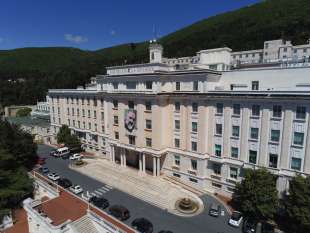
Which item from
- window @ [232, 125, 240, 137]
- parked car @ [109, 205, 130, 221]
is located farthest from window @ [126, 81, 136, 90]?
parked car @ [109, 205, 130, 221]

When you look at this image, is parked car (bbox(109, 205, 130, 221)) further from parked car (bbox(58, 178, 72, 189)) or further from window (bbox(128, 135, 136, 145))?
window (bbox(128, 135, 136, 145))

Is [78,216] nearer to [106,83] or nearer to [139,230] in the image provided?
[139,230]

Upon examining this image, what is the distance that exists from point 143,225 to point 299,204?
21.5 m

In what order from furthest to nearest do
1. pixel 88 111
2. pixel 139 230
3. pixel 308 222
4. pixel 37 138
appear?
pixel 37 138 → pixel 88 111 → pixel 139 230 → pixel 308 222

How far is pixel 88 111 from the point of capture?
63.3m

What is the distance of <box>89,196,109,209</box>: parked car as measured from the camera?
→ 3728 cm

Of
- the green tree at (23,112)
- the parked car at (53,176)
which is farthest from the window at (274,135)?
the green tree at (23,112)

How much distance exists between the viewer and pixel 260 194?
102 ft

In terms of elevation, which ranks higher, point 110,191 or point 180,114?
point 180,114

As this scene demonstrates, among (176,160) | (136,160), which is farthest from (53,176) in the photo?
(176,160)

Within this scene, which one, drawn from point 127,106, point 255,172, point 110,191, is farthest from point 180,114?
point 110,191

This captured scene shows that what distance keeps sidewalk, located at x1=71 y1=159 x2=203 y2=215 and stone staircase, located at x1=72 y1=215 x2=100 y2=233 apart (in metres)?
10.2

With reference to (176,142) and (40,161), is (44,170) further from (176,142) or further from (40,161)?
(176,142)

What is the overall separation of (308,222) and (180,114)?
25.7 meters
